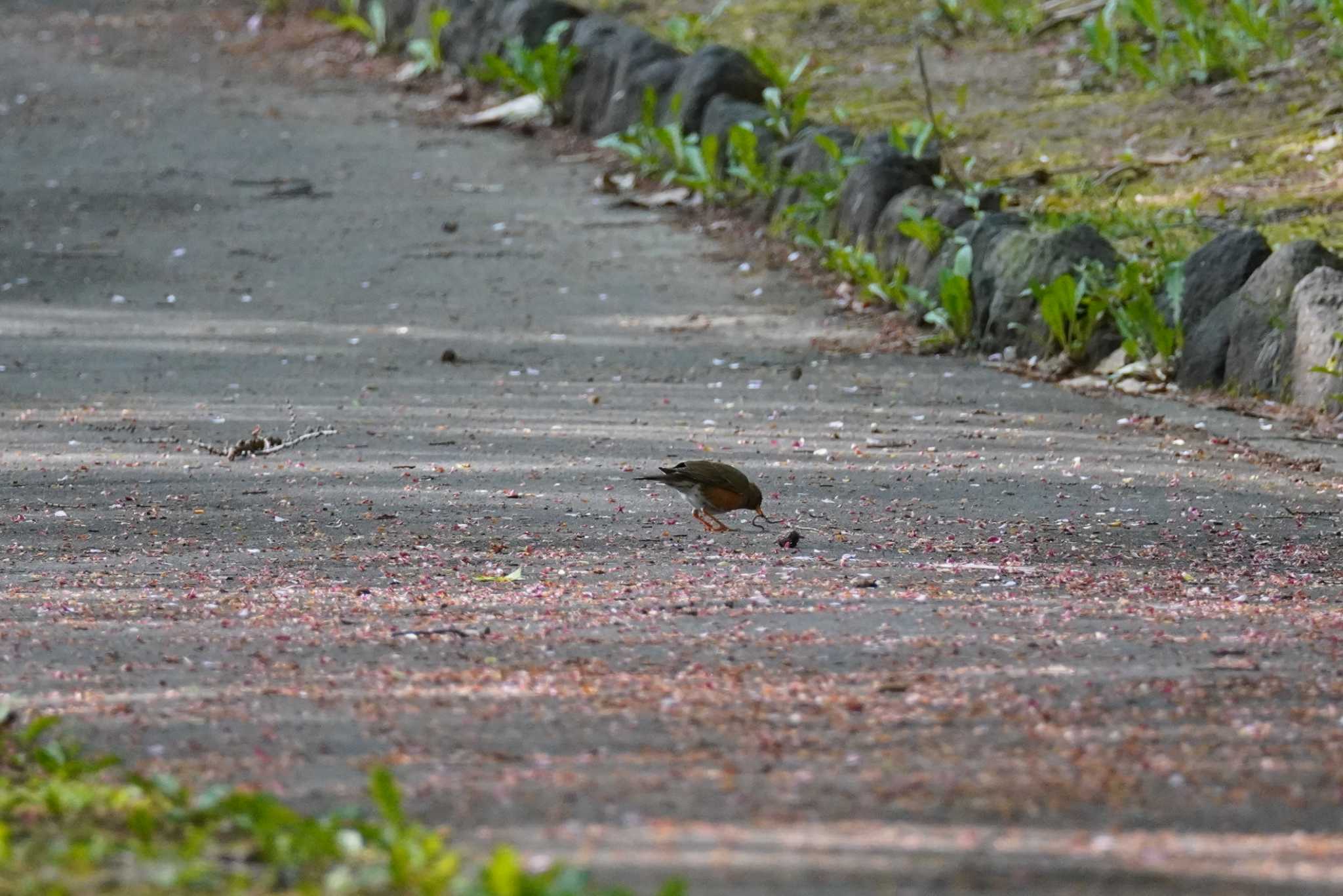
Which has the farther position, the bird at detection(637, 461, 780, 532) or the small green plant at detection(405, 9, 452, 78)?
the small green plant at detection(405, 9, 452, 78)

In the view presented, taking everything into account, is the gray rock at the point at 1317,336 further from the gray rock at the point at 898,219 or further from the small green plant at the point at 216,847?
the small green plant at the point at 216,847

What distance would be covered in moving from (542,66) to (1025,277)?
674cm

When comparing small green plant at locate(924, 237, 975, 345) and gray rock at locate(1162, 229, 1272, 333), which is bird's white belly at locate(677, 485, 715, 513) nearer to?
gray rock at locate(1162, 229, 1272, 333)

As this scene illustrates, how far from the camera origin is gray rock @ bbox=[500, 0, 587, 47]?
15.6 metres

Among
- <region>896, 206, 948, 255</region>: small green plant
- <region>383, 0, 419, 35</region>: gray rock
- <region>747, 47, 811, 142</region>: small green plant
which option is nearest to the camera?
<region>896, 206, 948, 255</region>: small green plant

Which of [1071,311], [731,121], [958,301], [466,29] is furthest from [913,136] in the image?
[466,29]

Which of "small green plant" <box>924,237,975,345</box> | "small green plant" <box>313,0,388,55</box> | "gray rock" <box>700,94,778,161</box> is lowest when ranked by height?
"small green plant" <box>924,237,975,345</box>

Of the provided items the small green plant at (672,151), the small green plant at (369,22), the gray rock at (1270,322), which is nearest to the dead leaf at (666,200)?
the small green plant at (672,151)

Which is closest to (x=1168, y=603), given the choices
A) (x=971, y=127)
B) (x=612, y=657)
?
(x=612, y=657)

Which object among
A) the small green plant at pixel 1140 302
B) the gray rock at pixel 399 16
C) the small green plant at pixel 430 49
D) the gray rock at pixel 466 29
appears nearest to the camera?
the small green plant at pixel 1140 302

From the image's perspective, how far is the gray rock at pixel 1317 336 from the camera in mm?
7719

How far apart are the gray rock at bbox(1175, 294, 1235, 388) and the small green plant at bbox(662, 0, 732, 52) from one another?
293 inches

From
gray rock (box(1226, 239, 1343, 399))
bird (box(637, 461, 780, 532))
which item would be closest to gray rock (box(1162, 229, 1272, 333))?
gray rock (box(1226, 239, 1343, 399))

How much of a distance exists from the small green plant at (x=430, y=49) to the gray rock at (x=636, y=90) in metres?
2.67
